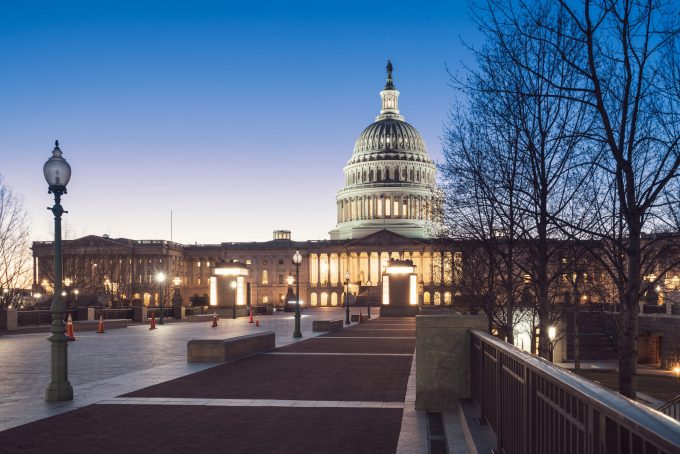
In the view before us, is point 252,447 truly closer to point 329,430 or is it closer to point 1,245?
point 329,430

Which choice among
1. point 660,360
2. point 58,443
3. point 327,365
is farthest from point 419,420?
point 660,360

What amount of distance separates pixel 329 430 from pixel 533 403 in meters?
6.25

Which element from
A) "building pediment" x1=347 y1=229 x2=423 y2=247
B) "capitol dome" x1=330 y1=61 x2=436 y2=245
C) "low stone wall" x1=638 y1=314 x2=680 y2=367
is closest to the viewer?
"low stone wall" x1=638 y1=314 x2=680 y2=367

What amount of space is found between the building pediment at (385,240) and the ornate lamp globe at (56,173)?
154 metres

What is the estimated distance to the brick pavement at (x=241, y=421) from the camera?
11.1 meters

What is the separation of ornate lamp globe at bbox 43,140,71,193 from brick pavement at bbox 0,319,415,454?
5.02 metres

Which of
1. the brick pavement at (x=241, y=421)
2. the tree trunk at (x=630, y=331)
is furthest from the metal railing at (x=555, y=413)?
the tree trunk at (x=630, y=331)

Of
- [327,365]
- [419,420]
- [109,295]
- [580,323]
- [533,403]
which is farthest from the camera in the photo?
[109,295]

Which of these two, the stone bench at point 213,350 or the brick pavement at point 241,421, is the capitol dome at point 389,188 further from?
the brick pavement at point 241,421

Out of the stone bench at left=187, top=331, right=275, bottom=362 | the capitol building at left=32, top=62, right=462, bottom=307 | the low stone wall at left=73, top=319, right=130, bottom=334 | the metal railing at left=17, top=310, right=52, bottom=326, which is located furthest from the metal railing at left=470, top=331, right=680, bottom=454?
the capitol building at left=32, top=62, right=462, bottom=307

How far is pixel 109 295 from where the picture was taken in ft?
312

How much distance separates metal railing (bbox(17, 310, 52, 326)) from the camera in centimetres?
4697

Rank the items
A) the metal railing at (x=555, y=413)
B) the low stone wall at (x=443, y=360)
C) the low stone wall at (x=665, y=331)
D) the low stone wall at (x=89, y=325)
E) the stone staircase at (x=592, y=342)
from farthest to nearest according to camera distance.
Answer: the stone staircase at (x=592, y=342) < the low stone wall at (x=665, y=331) < the low stone wall at (x=89, y=325) < the low stone wall at (x=443, y=360) < the metal railing at (x=555, y=413)

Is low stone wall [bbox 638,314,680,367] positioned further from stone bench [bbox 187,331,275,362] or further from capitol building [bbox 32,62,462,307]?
capitol building [bbox 32,62,462,307]
